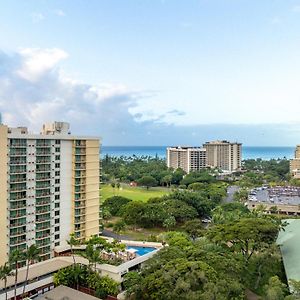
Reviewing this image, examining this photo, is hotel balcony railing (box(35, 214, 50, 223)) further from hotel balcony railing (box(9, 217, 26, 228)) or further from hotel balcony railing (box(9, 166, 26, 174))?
hotel balcony railing (box(9, 166, 26, 174))

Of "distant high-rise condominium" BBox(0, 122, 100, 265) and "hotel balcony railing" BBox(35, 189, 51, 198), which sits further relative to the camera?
"hotel balcony railing" BBox(35, 189, 51, 198)

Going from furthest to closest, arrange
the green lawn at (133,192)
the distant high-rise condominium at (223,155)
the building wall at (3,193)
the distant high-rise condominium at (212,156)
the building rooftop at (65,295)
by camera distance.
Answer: the distant high-rise condominium at (223,155), the distant high-rise condominium at (212,156), the green lawn at (133,192), the building wall at (3,193), the building rooftop at (65,295)

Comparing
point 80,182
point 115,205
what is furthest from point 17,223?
point 115,205

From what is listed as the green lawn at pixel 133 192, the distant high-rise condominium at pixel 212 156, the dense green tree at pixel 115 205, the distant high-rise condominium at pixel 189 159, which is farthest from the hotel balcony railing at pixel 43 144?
the distant high-rise condominium at pixel 212 156

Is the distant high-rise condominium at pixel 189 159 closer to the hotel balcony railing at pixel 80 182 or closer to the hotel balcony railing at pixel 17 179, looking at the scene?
the hotel balcony railing at pixel 80 182

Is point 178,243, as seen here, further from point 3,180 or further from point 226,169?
point 226,169

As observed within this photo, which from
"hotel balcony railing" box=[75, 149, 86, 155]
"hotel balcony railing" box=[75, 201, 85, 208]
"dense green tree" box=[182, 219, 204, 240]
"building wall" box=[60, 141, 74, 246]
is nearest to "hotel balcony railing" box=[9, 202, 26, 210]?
"building wall" box=[60, 141, 74, 246]

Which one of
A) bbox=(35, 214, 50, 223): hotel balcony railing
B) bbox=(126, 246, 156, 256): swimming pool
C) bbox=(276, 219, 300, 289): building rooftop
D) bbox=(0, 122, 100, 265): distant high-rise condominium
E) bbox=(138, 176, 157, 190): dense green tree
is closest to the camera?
bbox=(276, 219, 300, 289): building rooftop
